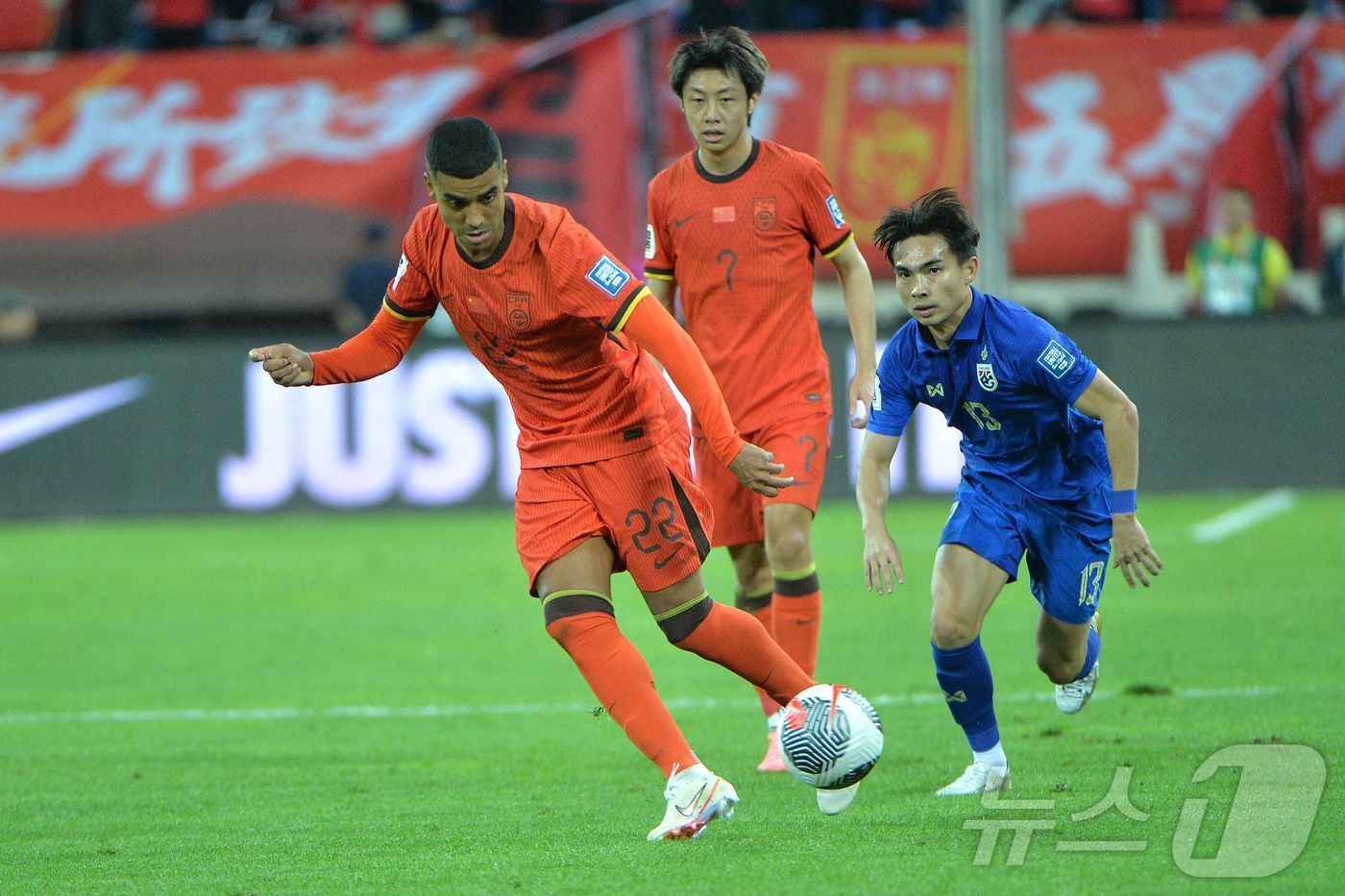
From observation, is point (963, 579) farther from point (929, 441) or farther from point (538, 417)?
point (929, 441)

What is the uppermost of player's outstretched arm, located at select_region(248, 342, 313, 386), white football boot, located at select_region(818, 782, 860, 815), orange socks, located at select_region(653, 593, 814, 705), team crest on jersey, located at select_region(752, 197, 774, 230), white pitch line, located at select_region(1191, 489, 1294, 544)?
team crest on jersey, located at select_region(752, 197, 774, 230)

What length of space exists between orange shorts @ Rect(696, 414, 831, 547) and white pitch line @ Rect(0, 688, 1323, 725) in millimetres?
1116

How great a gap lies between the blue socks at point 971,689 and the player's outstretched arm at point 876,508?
0.28m

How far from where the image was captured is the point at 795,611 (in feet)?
20.4

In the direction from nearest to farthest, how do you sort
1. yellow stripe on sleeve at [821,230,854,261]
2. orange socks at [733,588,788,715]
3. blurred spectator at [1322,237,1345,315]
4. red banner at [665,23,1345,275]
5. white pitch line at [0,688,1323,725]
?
yellow stripe on sleeve at [821,230,854,261] → orange socks at [733,588,788,715] → white pitch line at [0,688,1323,725] → blurred spectator at [1322,237,1345,315] → red banner at [665,23,1345,275]

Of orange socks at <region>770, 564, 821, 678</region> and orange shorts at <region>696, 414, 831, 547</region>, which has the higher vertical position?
orange shorts at <region>696, 414, 831, 547</region>

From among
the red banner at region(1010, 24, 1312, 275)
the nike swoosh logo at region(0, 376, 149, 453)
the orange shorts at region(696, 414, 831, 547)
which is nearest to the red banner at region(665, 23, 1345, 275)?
the red banner at region(1010, 24, 1312, 275)

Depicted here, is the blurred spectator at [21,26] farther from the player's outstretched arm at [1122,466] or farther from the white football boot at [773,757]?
the player's outstretched arm at [1122,466]

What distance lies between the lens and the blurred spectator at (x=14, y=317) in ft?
50.3

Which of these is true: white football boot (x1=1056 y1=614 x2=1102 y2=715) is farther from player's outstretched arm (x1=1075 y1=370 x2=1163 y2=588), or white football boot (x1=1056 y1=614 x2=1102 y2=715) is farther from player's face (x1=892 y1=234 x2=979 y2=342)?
player's face (x1=892 y1=234 x2=979 y2=342)

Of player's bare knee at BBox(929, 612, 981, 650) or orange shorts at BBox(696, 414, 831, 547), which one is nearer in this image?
player's bare knee at BBox(929, 612, 981, 650)

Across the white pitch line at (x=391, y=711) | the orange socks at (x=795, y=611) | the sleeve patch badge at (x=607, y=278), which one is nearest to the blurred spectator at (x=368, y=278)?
the white pitch line at (x=391, y=711)

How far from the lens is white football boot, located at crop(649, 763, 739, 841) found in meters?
4.73

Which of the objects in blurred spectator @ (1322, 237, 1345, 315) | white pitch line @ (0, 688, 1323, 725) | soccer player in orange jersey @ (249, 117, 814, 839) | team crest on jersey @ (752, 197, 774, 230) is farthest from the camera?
blurred spectator @ (1322, 237, 1345, 315)
